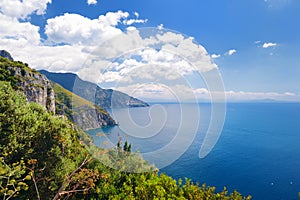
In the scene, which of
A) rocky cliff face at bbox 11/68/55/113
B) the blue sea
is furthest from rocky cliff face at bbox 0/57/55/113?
the blue sea

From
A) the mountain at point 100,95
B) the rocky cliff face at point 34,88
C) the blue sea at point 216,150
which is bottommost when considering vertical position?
the blue sea at point 216,150

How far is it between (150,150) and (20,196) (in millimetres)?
6258

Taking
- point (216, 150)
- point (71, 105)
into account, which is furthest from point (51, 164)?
point (216, 150)

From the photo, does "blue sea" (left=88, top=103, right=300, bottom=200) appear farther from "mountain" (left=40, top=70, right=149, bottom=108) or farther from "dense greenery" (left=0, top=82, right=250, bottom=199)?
"dense greenery" (left=0, top=82, right=250, bottom=199)

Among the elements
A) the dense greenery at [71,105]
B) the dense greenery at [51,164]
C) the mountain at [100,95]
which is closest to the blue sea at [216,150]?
the mountain at [100,95]

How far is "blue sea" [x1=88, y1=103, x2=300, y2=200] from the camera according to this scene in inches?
262

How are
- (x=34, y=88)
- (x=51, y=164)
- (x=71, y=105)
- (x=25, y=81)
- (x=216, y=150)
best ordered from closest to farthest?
1. (x=51, y=164)
2. (x=71, y=105)
3. (x=34, y=88)
4. (x=25, y=81)
5. (x=216, y=150)

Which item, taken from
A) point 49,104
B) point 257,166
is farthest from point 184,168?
point 49,104

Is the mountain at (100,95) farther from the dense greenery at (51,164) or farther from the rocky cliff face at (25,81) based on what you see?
the rocky cliff face at (25,81)

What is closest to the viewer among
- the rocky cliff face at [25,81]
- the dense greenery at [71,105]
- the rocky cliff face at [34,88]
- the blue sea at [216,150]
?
the blue sea at [216,150]

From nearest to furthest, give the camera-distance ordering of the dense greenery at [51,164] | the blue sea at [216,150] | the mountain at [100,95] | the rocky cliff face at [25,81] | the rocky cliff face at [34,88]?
the blue sea at [216,150] < the mountain at [100,95] < the dense greenery at [51,164] < the rocky cliff face at [25,81] < the rocky cliff face at [34,88]

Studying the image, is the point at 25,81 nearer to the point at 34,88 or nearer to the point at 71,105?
the point at 34,88

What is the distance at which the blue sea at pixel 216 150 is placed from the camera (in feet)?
21.8

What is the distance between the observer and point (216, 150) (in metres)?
65.4
